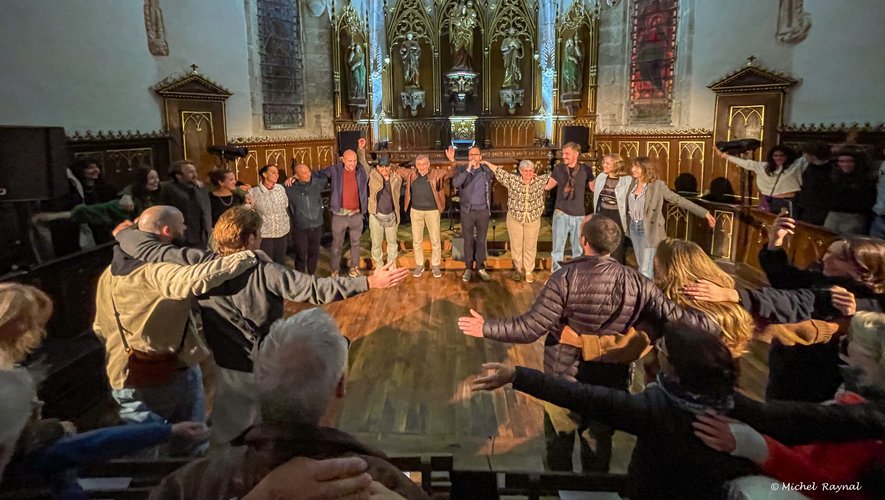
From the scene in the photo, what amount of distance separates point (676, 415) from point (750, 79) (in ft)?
23.5

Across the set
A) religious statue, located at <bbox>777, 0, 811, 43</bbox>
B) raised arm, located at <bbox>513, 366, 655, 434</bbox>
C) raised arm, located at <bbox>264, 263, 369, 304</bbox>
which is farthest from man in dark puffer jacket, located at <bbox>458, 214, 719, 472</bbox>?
religious statue, located at <bbox>777, 0, 811, 43</bbox>

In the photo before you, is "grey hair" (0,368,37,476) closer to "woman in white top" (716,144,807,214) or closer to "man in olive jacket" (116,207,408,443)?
"man in olive jacket" (116,207,408,443)

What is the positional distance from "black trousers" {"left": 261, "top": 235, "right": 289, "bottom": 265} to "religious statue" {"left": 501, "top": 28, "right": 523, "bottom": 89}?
22.6 ft

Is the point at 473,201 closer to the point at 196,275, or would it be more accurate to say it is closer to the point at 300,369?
the point at 196,275

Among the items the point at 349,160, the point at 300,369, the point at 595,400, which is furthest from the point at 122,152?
the point at 595,400

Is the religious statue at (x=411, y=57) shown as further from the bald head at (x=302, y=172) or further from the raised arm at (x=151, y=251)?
the raised arm at (x=151, y=251)

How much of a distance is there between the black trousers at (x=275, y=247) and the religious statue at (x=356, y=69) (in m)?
4.59

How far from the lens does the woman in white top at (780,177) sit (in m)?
5.97

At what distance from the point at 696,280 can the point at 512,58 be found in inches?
378

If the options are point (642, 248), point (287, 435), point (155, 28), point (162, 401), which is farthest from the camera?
point (155, 28)

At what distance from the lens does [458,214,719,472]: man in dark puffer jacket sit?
2.60 metres

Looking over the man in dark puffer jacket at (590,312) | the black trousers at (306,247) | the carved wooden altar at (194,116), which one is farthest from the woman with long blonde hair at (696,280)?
the carved wooden altar at (194,116)

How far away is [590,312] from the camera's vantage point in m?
2.67

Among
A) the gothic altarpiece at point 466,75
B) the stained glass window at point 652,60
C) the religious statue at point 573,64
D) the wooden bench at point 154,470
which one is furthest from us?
the gothic altarpiece at point 466,75
